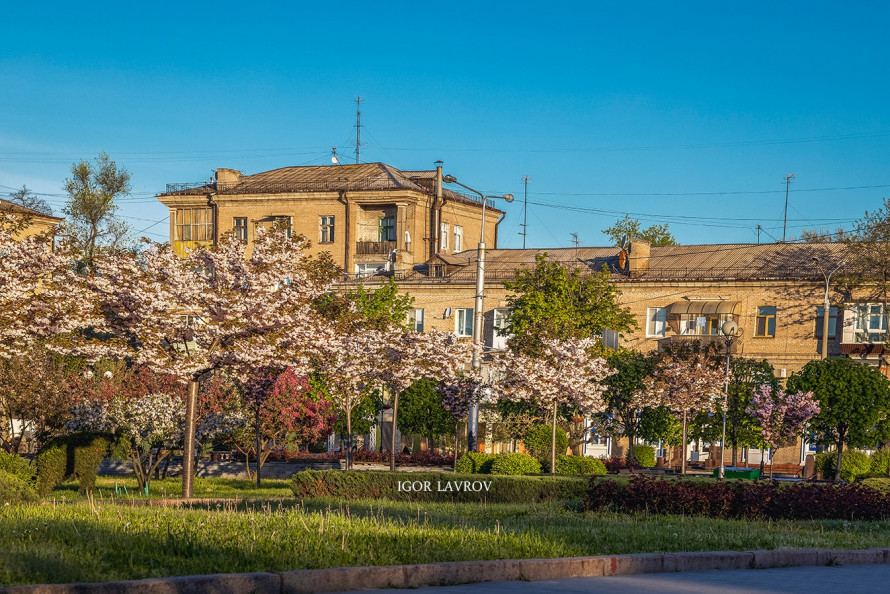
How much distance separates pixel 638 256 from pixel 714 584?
164 feet

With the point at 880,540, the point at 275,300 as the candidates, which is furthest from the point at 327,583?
Answer: the point at 275,300

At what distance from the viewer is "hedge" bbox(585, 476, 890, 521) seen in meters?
19.1

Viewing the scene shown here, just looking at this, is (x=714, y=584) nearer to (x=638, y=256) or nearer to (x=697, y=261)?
(x=638, y=256)

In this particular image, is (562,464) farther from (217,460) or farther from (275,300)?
(217,460)

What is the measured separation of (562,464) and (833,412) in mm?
9293

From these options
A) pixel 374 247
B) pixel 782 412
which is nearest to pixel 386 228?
pixel 374 247

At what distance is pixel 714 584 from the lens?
12016mm

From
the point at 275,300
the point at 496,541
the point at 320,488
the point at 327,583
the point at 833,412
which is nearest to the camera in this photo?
the point at 327,583

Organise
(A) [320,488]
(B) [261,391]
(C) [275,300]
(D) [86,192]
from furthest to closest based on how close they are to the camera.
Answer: (D) [86,192]
(B) [261,391]
(C) [275,300]
(A) [320,488]

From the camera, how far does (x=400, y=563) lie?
11406 millimetres

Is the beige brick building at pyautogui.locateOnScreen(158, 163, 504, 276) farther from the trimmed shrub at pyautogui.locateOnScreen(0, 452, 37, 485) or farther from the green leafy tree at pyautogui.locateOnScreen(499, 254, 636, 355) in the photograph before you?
the trimmed shrub at pyautogui.locateOnScreen(0, 452, 37, 485)

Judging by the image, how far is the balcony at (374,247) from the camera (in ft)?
238

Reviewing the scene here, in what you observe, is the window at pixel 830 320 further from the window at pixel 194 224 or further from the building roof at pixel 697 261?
the window at pixel 194 224

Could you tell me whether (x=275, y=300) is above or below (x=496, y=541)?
above
